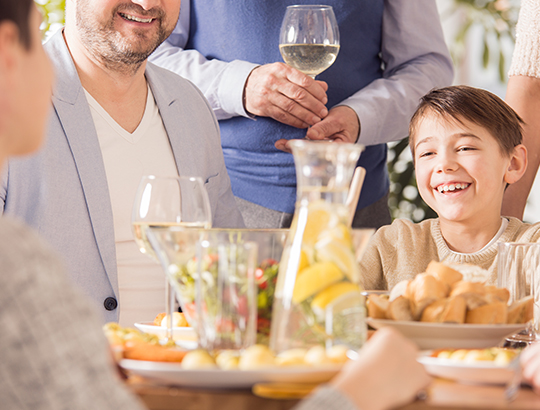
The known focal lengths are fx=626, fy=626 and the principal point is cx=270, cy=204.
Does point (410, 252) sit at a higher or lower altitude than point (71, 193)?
lower

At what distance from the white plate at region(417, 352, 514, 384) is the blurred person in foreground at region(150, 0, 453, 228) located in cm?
130

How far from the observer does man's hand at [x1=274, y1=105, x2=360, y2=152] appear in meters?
1.79

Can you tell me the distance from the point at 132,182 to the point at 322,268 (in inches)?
42.7

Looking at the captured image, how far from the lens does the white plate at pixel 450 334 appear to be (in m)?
0.81

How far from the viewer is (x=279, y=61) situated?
2.11m

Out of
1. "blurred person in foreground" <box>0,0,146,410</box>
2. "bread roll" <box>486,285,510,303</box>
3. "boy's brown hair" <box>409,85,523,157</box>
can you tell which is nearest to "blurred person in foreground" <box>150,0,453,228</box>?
"boy's brown hair" <box>409,85,523,157</box>

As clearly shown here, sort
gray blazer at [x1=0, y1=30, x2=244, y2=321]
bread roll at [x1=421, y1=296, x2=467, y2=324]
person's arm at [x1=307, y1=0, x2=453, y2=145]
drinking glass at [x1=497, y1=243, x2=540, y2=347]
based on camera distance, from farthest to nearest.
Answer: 1. person's arm at [x1=307, y1=0, x2=453, y2=145]
2. gray blazer at [x1=0, y1=30, x2=244, y2=321]
3. drinking glass at [x1=497, y1=243, x2=540, y2=347]
4. bread roll at [x1=421, y1=296, x2=467, y2=324]

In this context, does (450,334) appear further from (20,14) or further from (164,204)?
(20,14)

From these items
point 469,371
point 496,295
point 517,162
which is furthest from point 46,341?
point 517,162

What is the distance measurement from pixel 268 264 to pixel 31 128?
336 mm

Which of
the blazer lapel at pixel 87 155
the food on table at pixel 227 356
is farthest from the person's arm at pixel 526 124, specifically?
the food on table at pixel 227 356

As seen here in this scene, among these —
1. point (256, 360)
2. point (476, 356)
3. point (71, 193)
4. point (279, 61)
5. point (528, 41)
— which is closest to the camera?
point (256, 360)

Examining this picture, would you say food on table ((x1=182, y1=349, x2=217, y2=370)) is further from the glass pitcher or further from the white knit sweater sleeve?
the white knit sweater sleeve

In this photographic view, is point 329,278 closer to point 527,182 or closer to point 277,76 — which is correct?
point 277,76
